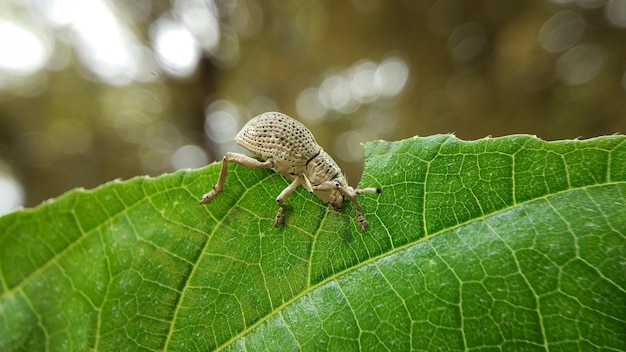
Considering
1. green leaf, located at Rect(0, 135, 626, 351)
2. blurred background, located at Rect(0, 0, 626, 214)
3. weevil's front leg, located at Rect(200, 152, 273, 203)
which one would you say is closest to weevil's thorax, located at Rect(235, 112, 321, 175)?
weevil's front leg, located at Rect(200, 152, 273, 203)

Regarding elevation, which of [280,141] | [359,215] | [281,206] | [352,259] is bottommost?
[352,259]

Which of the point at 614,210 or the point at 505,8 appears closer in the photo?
the point at 614,210

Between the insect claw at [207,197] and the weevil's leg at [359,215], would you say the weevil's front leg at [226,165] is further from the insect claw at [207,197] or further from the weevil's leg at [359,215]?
the weevil's leg at [359,215]

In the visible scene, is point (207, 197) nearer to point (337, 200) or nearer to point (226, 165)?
point (226, 165)

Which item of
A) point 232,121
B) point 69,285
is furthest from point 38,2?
point 69,285

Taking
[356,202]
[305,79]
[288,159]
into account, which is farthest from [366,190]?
[305,79]

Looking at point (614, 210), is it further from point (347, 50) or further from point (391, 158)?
point (347, 50)
